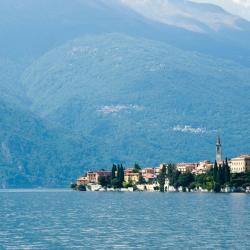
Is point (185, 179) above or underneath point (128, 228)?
above

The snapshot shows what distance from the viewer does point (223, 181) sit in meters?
176

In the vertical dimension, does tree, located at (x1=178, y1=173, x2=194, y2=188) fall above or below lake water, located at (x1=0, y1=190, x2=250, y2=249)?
above

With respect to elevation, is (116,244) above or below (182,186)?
below

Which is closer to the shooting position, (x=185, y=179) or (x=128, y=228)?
(x=128, y=228)

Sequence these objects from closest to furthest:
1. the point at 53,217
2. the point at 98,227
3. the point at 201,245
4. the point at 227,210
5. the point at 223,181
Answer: the point at 201,245 < the point at 98,227 < the point at 53,217 < the point at 227,210 < the point at 223,181

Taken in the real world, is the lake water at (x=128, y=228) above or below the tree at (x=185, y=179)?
below

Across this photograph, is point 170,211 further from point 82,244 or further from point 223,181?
point 223,181

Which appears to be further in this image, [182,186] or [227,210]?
[182,186]

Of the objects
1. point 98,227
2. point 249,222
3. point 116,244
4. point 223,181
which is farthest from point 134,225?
point 223,181

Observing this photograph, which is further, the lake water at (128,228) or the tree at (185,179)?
the tree at (185,179)

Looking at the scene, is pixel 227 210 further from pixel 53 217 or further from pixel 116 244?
pixel 116 244

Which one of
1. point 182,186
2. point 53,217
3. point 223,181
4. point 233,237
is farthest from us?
point 182,186

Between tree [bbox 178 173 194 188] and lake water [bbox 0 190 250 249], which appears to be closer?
lake water [bbox 0 190 250 249]

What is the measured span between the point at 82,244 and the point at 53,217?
86.5 ft
